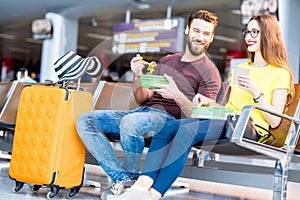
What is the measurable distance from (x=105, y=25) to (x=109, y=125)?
12315mm

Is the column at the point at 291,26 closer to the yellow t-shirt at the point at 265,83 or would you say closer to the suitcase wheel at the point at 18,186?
the yellow t-shirt at the point at 265,83

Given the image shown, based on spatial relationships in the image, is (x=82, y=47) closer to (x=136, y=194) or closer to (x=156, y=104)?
(x=156, y=104)

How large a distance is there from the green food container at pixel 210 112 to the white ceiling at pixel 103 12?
8096 millimetres

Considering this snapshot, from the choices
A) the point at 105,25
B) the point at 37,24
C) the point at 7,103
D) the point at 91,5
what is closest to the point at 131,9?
the point at 91,5

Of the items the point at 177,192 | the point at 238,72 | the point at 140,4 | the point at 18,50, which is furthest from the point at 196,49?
the point at 18,50

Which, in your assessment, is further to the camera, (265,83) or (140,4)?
(140,4)

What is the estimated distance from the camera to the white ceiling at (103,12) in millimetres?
10547

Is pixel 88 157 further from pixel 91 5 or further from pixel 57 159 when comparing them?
pixel 91 5

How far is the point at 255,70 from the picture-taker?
8.11 feet

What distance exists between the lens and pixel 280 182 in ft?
7.26

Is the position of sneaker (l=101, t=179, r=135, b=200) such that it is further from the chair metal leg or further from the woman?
the chair metal leg

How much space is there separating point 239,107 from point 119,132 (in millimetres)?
605

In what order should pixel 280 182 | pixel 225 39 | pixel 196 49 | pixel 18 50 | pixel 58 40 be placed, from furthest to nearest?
pixel 18 50 < pixel 225 39 < pixel 58 40 < pixel 196 49 < pixel 280 182

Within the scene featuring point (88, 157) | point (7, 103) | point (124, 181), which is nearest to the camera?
point (124, 181)
